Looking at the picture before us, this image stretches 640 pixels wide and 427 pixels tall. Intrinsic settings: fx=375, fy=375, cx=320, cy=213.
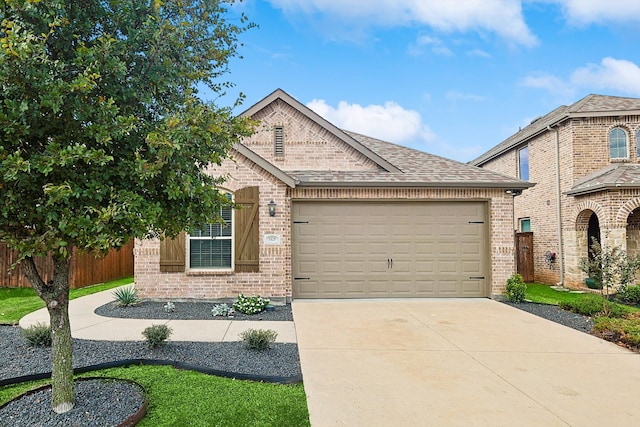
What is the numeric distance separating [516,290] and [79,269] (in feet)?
42.1

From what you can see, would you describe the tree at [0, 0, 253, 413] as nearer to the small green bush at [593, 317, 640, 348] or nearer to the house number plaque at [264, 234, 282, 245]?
the house number plaque at [264, 234, 282, 245]

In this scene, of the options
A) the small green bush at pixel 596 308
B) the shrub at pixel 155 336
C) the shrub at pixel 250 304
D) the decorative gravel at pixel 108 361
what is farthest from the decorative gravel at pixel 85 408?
the small green bush at pixel 596 308

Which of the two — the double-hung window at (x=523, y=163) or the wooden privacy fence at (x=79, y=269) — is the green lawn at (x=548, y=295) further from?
A: the wooden privacy fence at (x=79, y=269)

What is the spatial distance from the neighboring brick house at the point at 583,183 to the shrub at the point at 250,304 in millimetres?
9768

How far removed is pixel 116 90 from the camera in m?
3.13

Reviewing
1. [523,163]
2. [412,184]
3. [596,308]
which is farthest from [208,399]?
[523,163]

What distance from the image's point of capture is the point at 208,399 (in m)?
3.90

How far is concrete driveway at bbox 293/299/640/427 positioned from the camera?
365 centimetres

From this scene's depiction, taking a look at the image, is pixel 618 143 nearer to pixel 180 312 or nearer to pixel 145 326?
pixel 180 312

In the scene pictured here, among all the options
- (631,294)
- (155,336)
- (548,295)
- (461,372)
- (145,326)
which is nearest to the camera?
(461,372)

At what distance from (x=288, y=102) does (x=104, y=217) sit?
8.97 meters

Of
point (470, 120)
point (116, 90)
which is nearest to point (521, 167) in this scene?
point (470, 120)

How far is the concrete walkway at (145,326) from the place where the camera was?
6.18 m

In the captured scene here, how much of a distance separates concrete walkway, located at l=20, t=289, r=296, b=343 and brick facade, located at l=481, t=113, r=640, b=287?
9.13 m
